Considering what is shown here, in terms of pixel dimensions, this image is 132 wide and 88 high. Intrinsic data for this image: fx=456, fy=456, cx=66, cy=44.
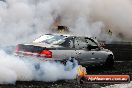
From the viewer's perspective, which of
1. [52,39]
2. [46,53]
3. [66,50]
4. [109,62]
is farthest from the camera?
[109,62]

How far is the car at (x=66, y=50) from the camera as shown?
1422cm

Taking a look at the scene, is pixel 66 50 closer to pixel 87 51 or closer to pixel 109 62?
pixel 87 51

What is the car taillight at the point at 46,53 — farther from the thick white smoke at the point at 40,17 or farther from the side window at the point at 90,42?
the side window at the point at 90,42

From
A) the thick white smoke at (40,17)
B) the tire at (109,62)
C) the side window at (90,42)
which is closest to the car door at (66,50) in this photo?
the side window at (90,42)

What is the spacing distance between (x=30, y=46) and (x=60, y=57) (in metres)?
1.01

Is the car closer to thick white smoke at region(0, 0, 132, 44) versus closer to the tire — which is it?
the tire

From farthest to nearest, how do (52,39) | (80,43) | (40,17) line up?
1. (40,17)
2. (80,43)
3. (52,39)

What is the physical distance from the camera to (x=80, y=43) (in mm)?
15734

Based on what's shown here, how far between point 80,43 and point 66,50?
1.06m

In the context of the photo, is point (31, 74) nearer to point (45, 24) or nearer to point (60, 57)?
point (60, 57)

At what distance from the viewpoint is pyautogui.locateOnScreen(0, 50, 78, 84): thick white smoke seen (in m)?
12.5

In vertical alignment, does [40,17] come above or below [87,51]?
above

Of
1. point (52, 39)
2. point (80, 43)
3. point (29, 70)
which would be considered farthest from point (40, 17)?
point (29, 70)

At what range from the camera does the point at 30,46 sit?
568 inches
